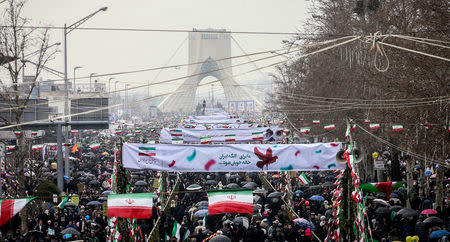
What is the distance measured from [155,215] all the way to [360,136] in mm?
13757

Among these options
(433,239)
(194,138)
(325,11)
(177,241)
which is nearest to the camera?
(433,239)

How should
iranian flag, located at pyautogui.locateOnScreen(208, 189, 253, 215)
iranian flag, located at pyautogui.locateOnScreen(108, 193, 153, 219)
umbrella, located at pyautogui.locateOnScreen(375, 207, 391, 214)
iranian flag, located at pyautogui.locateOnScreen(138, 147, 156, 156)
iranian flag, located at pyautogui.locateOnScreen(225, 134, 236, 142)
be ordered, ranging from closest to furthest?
iranian flag, located at pyautogui.locateOnScreen(208, 189, 253, 215)
iranian flag, located at pyautogui.locateOnScreen(108, 193, 153, 219)
iranian flag, located at pyautogui.locateOnScreen(138, 147, 156, 156)
umbrella, located at pyautogui.locateOnScreen(375, 207, 391, 214)
iranian flag, located at pyautogui.locateOnScreen(225, 134, 236, 142)

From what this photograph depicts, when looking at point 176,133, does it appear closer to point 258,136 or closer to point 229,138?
point 229,138

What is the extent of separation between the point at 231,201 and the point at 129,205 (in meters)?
2.36

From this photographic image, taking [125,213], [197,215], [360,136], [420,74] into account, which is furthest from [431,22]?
[360,136]

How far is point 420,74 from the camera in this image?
791 inches

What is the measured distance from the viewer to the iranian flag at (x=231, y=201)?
13617mm

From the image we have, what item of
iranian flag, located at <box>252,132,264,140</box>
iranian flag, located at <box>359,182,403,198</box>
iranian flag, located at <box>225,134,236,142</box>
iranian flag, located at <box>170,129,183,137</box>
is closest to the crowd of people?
iranian flag, located at <box>359,182,403,198</box>

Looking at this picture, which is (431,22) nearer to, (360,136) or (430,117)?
(430,117)

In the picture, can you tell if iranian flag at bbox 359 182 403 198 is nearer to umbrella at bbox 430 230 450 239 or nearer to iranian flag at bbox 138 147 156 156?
umbrella at bbox 430 230 450 239

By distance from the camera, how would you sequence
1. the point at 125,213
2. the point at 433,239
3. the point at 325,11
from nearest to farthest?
the point at 125,213 < the point at 433,239 < the point at 325,11

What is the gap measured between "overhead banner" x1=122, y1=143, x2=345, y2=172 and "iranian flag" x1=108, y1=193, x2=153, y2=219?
3.01 ft

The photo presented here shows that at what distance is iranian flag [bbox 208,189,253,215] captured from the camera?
44.7ft

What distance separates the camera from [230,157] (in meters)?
14.9
